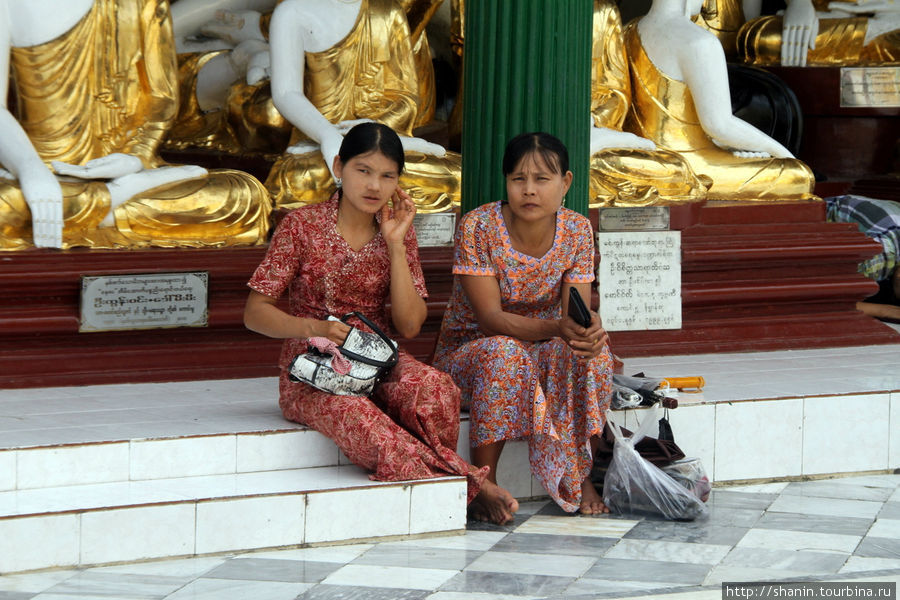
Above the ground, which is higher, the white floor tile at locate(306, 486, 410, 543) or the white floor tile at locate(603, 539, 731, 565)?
the white floor tile at locate(306, 486, 410, 543)

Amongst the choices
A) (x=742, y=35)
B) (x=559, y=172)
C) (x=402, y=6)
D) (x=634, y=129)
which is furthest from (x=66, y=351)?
(x=742, y=35)

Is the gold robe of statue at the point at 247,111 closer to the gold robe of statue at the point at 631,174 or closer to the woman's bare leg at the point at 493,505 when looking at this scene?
the gold robe of statue at the point at 631,174

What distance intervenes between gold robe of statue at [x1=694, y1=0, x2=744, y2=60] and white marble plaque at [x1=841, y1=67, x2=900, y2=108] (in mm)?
616

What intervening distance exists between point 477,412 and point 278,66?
2.17 meters

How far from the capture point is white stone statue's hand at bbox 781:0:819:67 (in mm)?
7883

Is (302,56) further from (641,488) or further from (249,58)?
(641,488)

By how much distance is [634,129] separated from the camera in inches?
271

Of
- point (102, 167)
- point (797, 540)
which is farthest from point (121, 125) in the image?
point (797, 540)

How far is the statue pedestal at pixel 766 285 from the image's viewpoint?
5977 millimetres

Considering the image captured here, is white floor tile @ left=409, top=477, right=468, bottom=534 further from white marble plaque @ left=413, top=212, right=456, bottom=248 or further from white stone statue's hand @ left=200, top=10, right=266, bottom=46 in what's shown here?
white stone statue's hand @ left=200, top=10, right=266, bottom=46

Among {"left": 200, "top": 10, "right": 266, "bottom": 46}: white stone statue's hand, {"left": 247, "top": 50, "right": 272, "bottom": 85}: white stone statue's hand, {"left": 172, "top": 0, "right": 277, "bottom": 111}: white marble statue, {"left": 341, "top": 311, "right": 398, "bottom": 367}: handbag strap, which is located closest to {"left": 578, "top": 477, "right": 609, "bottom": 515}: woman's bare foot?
{"left": 341, "top": 311, "right": 398, "bottom": 367}: handbag strap

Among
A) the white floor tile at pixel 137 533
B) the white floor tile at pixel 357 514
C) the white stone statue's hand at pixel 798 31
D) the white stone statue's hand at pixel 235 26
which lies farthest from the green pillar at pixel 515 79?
the white stone statue's hand at pixel 798 31

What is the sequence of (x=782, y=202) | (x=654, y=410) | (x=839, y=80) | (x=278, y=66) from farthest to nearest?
(x=839, y=80) → (x=782, y=202) → (x=278, y=66) → (x=654, y=410)

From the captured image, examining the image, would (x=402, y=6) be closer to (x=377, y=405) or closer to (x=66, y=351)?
(x=66, y=351)
